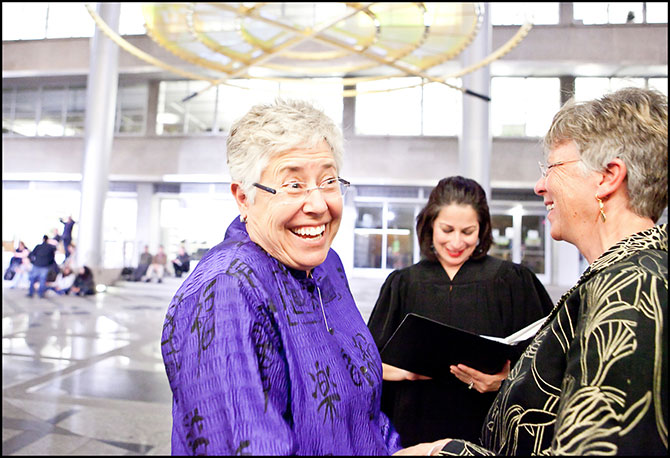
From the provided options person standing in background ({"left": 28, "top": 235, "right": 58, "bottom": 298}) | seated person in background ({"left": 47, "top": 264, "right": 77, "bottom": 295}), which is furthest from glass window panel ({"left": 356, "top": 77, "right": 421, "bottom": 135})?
person standing in background ({"left": 28, "top": 235, "right": 58, "bottom": 298})

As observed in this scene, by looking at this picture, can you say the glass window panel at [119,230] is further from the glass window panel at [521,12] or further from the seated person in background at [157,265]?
the glass window panel at [521,12]

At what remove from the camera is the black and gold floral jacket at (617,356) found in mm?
756

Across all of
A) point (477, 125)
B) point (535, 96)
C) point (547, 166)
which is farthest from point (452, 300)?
point (535, 96)

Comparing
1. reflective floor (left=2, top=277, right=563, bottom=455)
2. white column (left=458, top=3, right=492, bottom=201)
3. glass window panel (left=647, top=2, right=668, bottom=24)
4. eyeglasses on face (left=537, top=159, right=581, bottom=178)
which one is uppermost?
glass window panel (left=647, top=2, right=668, bottom=24)

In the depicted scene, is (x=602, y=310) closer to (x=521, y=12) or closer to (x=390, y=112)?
(x=390, y=112)

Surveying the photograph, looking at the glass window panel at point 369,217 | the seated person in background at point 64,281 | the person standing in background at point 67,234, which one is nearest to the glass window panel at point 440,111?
the glass window panel at point 369,217

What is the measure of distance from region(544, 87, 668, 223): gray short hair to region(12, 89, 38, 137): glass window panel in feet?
58.8

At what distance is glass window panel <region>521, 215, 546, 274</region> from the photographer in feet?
46.2

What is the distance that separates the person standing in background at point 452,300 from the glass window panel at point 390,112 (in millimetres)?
12252

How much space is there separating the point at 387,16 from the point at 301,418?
241 inches

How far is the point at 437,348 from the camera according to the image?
5.41 feet

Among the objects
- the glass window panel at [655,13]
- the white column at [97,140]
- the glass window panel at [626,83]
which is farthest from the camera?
the glass window panel at [655,13]

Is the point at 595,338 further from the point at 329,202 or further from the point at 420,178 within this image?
the point at 420,178

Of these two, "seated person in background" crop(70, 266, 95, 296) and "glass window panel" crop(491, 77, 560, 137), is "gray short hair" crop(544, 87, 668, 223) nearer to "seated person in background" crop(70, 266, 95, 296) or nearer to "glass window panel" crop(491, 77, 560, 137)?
"seated person in background" crop(70, 266, 95, 296)
